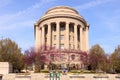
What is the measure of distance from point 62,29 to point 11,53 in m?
26.2

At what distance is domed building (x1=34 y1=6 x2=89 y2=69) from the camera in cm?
8012

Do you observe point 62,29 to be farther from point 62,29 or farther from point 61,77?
point 61,77

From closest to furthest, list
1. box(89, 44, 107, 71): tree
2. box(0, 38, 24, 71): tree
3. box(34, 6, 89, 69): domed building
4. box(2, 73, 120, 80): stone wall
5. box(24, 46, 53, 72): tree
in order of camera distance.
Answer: box(2, 73, 120, 80): stone wall → box(24, 46, 53, 72): tree → box(0, 38, 24, 71): tree → box(89, 44, 107, 71): tree → box(34, 6, 89, 69): domed building

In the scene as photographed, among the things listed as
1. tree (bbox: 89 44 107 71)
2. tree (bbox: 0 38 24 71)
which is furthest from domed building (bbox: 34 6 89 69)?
tree (bbox: 0 38 24 71)

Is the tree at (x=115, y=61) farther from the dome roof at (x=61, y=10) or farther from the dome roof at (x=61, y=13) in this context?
the dome roof at (x=61, y=10)

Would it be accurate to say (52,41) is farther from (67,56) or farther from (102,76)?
(102,76)

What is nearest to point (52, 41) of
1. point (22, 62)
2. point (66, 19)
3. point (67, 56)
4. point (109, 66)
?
point (66, 19)

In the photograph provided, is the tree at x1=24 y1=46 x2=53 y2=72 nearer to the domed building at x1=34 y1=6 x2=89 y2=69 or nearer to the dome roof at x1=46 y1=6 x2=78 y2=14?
the domed building at x1=34 y1=6 x2=89 y2=69

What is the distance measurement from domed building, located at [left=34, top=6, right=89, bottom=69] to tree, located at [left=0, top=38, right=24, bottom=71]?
15867mm

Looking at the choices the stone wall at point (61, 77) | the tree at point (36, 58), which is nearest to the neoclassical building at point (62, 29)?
the tree at point (36, 58)

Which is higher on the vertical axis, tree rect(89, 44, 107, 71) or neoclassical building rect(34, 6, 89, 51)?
neoclassical building rect(34, 6, 89, 51)

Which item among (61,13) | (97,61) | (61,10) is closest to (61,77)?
(97,61)

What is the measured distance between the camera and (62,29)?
8306cm

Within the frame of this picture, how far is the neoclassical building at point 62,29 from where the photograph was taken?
263 feet
